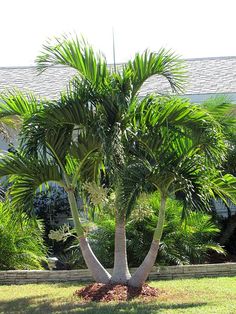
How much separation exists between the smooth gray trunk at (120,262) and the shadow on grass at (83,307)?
706 millimetres

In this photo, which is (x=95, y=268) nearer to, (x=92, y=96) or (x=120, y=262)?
(x=120, y=262)

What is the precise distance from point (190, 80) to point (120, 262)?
9.81 metres

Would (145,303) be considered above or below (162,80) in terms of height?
below

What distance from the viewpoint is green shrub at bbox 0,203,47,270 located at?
11141 mm

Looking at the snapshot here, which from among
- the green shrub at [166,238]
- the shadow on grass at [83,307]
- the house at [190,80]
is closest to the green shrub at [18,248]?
the green shrub at [166,238]

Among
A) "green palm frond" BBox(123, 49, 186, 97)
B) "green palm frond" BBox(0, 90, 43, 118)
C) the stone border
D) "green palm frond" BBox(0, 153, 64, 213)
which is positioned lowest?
the stone border

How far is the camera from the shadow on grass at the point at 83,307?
7.43 meters

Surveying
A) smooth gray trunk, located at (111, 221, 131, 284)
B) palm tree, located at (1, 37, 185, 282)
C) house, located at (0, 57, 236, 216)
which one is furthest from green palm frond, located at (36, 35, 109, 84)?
house, located at (0, 57, 236, 216)

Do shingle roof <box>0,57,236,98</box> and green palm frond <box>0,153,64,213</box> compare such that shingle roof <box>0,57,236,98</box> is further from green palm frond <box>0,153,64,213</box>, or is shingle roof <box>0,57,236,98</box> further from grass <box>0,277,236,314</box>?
green palm frond <box>0,153,64,213</box>

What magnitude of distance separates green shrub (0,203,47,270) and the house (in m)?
5.36

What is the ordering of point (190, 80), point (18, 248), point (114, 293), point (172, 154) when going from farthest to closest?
point (190, 80) → point (18, 248) → point (172, 154) → point (114, 293)

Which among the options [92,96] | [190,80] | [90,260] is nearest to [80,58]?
[92,96]

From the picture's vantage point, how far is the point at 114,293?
26.9 ft

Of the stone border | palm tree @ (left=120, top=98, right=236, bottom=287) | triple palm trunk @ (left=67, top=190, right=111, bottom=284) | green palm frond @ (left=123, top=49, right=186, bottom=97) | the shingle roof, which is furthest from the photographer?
the shingle roof
